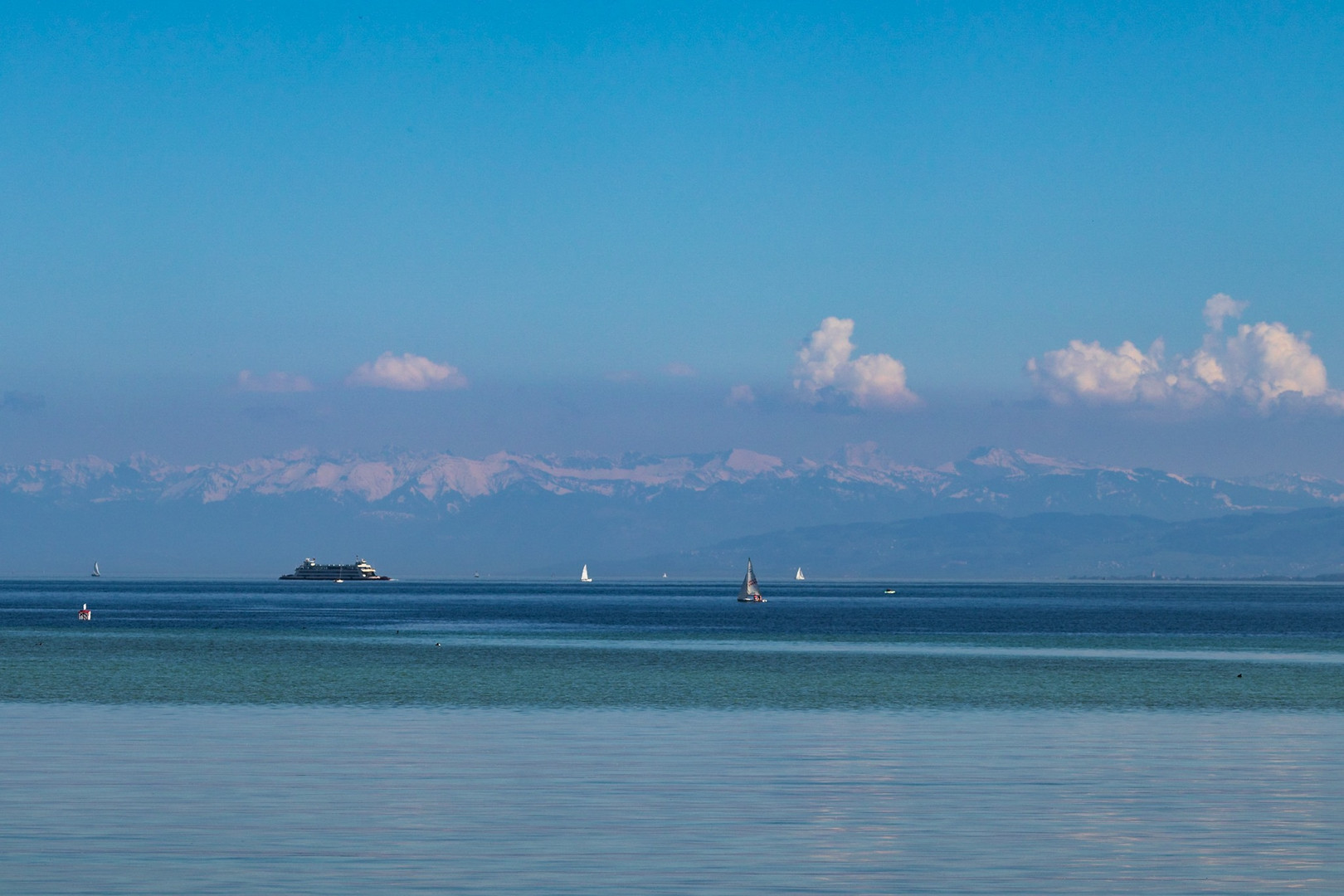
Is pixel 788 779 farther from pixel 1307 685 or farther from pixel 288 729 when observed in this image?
pixel 1307 685

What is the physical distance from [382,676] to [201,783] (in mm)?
44364

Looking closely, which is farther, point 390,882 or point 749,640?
point 749,640

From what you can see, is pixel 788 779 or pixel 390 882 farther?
pixel 788 779

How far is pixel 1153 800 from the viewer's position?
35.8 meters

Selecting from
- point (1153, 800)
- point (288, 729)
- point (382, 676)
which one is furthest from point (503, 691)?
point (1153, 800)

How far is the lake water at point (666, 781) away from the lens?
27.0m

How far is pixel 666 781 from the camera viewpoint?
128 ft

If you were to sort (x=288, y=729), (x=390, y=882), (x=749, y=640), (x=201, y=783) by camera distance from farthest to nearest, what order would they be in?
(x=749, y=640), (x=288, y=729), (x=201, y=783), (x=390, y=882)

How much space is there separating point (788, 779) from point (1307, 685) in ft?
156

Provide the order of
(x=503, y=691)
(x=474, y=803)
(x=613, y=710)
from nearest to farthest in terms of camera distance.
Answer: (x=474, y=803)
(x=613, y=710)
(x=503, y=691)

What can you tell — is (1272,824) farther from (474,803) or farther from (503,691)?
(503,691)

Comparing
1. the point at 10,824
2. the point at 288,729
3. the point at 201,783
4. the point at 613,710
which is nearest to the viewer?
the point at 10,824

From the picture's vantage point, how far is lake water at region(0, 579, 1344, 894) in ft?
88.7

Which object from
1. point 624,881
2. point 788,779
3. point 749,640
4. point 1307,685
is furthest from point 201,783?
point 749,640
